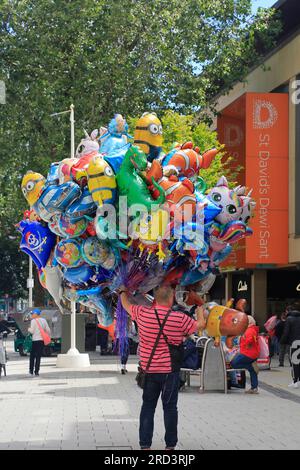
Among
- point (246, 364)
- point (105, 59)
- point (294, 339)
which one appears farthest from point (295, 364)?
point (105, 59)

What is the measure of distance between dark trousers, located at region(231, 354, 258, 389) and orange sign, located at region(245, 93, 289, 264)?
1325 centimetres

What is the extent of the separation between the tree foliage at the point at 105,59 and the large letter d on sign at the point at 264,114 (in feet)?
13.4

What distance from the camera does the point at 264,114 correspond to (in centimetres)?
3123

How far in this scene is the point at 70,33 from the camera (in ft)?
112

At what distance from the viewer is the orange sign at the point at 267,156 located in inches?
1227

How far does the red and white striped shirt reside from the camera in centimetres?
963

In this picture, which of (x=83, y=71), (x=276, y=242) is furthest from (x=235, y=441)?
(x=83, y=71)

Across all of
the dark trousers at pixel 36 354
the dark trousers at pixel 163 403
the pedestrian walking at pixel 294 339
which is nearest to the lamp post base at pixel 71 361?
the dark trousers at pixel 36 354

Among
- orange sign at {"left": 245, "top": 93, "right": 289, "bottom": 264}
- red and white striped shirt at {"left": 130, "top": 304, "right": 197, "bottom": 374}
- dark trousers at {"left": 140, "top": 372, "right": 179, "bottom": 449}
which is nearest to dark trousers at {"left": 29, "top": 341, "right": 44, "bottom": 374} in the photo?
orange sign at {"left": 245, "top": 93, "right": 289, "bottom": 264}

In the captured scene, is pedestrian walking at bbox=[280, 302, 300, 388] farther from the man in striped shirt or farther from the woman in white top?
the man in striped shirt

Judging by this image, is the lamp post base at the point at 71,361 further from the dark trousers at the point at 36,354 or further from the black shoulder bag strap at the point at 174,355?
the black shoulder bag strap at the point at 174,355

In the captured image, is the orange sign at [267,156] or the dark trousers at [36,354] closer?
the dark trousers at [36,354]

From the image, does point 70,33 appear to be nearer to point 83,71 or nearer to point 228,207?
point 83,71

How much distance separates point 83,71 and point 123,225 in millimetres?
25945
